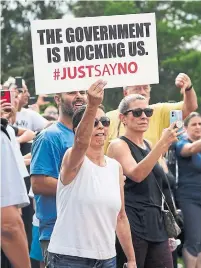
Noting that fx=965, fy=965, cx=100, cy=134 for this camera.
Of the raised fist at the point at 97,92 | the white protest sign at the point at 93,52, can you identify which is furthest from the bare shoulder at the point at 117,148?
the raised fist at the point at 97,92

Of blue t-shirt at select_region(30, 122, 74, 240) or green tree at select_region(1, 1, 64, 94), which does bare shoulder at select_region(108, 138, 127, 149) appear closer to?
blue t-shirt at select_region(30, 122, 74, 240)

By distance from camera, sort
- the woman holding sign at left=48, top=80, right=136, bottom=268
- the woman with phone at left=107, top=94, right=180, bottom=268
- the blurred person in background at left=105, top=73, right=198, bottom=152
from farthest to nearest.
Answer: the blurred person in background at left=105, top=73, right=198, bottom=152
the woman with phone at left=107, top=94, right=180, bottom=268
the woman holding sign at left=48, top=80, right=136, bottom=268

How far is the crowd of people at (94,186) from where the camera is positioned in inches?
222

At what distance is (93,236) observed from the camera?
5656 millimetres

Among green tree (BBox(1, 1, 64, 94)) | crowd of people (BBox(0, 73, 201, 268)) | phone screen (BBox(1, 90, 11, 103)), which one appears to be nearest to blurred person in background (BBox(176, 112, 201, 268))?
crowd of people (BBox(0, 73, 201, 268))

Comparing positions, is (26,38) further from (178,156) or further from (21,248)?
(21,248)

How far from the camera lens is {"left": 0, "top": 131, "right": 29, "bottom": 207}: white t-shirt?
6.17 m

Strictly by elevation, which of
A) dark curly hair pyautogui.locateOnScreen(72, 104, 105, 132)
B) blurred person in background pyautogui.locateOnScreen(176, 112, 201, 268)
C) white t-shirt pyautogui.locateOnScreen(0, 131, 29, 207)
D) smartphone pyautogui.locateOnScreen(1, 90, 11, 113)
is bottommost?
blurred person in background pyautogui.locateOnScreen(176, 112, 201, 268)

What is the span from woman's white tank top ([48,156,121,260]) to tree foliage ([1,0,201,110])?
14610mm

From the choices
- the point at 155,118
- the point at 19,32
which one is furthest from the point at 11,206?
the point at 19,32

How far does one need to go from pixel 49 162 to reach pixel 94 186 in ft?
2.33

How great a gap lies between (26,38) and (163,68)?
506 inches

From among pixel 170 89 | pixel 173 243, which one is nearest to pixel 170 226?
pixel 173 243

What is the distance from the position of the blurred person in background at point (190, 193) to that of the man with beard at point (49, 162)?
2.98 meters
